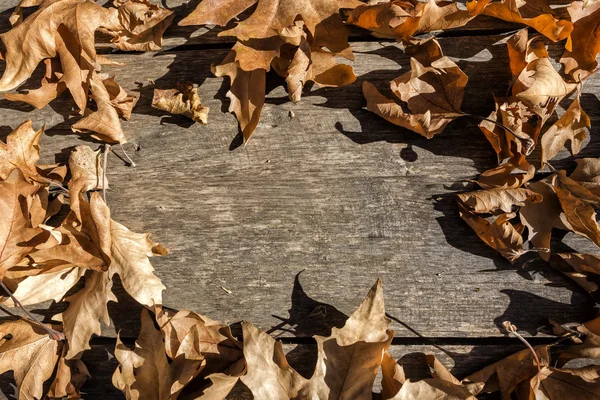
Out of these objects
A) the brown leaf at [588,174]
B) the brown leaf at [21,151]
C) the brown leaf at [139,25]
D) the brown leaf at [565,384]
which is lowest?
the brown leaf at [565,384]

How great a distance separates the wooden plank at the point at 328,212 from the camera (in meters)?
1.59

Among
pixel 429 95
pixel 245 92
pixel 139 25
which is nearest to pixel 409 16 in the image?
pixel 429 95

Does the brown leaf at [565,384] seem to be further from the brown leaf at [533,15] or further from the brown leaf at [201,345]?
the brown leaf at [533,15]

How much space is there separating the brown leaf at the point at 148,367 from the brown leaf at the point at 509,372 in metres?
0.89

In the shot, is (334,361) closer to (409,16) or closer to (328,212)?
(328,212)

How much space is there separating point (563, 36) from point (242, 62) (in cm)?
99

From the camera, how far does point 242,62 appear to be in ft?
5.03

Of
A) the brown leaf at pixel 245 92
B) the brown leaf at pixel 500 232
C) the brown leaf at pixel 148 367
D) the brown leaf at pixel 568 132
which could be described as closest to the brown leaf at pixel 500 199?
the brown leaf at pixel 500 232

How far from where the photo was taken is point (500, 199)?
152 centimetres

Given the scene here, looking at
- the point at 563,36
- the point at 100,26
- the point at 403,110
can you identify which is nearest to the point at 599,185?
the point at 563,36

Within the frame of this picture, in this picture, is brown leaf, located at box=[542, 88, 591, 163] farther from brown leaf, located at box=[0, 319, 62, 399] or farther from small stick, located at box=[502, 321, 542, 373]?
brown leaf, located at box=[0, 319, 62, 399]

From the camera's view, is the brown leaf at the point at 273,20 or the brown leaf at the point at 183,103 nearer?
the brown leaf at the point at 273,20

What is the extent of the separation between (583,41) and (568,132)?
29 centimetres

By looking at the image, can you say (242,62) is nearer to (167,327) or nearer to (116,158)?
(116,158)
